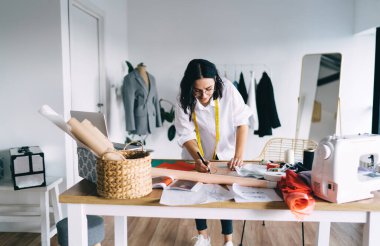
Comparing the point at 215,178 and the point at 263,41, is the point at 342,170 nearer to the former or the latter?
the point at 215,178

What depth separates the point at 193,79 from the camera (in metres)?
1.80

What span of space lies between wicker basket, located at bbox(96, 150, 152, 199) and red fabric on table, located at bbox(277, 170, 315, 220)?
1.69 ft

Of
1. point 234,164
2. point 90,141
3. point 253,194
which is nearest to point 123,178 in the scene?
point 90,141

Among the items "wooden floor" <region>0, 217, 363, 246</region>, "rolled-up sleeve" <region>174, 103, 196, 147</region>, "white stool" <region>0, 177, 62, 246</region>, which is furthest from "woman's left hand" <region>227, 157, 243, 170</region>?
"white stool" <region>0, 177, 62, 246</region>

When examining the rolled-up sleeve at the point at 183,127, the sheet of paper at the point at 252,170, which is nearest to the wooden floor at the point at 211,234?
the rolled-up sleeve at the point at 183,127

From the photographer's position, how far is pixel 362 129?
4199mm

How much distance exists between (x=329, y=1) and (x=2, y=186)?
4.21m

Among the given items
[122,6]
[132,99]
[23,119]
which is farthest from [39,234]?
[122,6]

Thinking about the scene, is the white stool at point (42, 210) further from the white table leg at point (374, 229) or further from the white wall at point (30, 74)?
the white table leg at point (374, 229)

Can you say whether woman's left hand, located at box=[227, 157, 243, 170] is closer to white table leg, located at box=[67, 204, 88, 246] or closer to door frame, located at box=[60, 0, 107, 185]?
white table leg, located at box=[67, 204, 88, 246]

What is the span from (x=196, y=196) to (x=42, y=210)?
1.68m

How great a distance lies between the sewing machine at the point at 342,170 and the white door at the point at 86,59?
228cm

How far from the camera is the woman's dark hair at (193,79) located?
1.77 metres

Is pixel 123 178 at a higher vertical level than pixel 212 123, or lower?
lower
